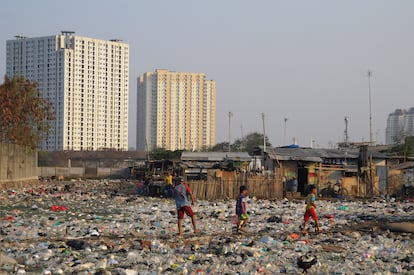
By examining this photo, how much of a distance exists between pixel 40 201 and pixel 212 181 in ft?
24.6

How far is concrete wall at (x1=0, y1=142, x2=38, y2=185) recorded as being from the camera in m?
30.4

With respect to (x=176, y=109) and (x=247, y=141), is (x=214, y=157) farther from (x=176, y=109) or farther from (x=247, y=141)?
(x=176, y=109)

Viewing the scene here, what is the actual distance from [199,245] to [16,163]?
2537 cm

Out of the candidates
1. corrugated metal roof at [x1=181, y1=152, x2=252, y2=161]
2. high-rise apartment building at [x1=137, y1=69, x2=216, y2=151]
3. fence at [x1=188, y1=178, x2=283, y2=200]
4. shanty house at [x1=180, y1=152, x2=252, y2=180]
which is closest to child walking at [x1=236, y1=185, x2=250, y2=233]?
fence at [x1=188, y1=178, x2=283, y2=200]

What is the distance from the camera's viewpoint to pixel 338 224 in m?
16.2

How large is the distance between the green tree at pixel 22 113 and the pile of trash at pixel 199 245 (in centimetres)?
2137

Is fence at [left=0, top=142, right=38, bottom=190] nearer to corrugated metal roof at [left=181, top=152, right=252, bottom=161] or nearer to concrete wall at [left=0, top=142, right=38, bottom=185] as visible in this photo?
concrete wall at [left=0, top=142, right=38, bottom=185]

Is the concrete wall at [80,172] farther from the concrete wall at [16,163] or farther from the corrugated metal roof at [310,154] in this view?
the corrugated metal roof at [310,154]

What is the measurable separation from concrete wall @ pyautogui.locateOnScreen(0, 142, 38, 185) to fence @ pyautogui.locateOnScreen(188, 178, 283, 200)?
10.4 metres

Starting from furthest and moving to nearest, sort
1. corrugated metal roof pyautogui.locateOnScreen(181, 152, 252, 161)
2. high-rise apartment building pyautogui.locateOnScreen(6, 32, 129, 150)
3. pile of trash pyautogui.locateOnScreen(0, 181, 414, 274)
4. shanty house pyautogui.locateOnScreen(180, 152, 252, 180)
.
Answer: high-rise apartment building pyautogui.locateOnScreen(6, 32, 129, 150) → corrugated metal roof pyautogui.locateOnScreen(181, 152, 252, 161) → shanty house pyautogui.locateOnScreen(180, 152, 252, 180) → pile of trash pyautogui.locateOnScreen(0, 181, 414, 274)

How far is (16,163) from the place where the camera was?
34156mm

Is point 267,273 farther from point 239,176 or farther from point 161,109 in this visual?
point 161,109

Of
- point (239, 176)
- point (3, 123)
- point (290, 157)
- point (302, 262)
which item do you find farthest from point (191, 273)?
point (3, 123)

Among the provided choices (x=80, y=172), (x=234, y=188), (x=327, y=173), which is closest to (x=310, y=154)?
(x=327, y=173)
